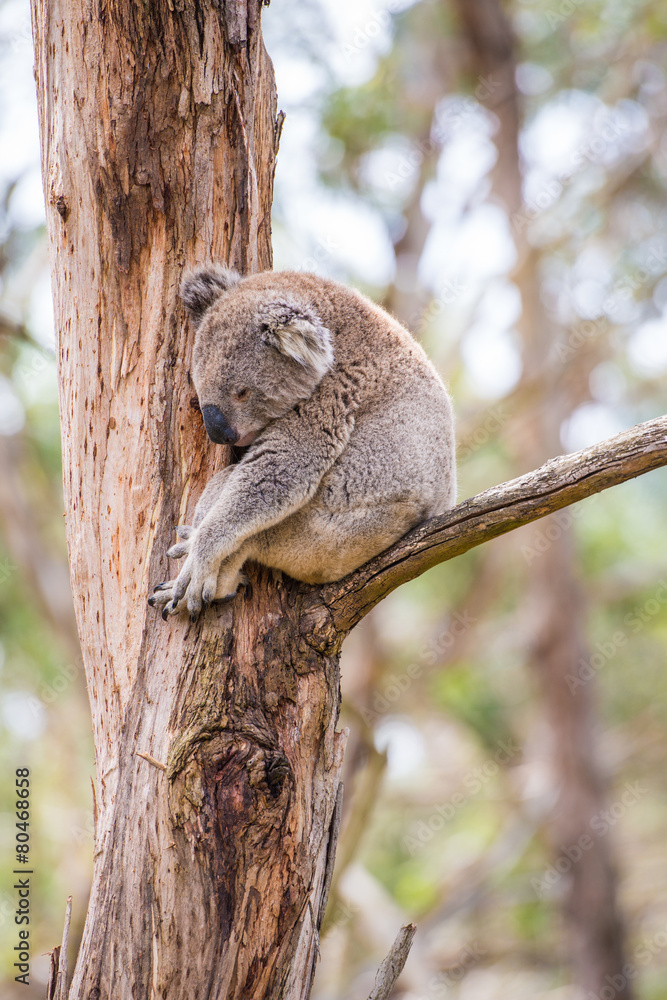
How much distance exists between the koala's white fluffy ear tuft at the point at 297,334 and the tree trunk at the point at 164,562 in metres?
0.29

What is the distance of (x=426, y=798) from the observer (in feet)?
37.0

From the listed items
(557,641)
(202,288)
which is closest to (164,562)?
(202,288)

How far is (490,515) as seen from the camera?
2355mm

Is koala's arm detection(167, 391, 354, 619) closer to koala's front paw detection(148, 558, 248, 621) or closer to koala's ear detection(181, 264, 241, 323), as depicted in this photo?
koala's front paw detection(148, 558, 248, 621)

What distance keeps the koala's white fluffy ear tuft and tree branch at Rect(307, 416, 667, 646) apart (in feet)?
2.18

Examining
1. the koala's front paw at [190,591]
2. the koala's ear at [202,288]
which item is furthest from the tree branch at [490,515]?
the koala's ear at [202,288]

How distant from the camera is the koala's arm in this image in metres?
2.42

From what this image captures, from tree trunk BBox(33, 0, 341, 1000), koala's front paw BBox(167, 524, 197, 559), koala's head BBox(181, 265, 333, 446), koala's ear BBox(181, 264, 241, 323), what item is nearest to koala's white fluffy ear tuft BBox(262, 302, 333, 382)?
koala's head BBox(181, 265, 333, 446)

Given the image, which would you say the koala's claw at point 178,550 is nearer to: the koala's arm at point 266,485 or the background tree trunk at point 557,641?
the koala's arm at point 266,485

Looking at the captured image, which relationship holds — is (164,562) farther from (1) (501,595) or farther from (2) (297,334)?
(1) (501,595)

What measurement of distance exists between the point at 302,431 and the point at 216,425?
336 mm

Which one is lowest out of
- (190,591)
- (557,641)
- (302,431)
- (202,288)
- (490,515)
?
(190,591)

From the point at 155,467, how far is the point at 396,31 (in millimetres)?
7484

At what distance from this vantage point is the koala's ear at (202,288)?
2.65 metres
